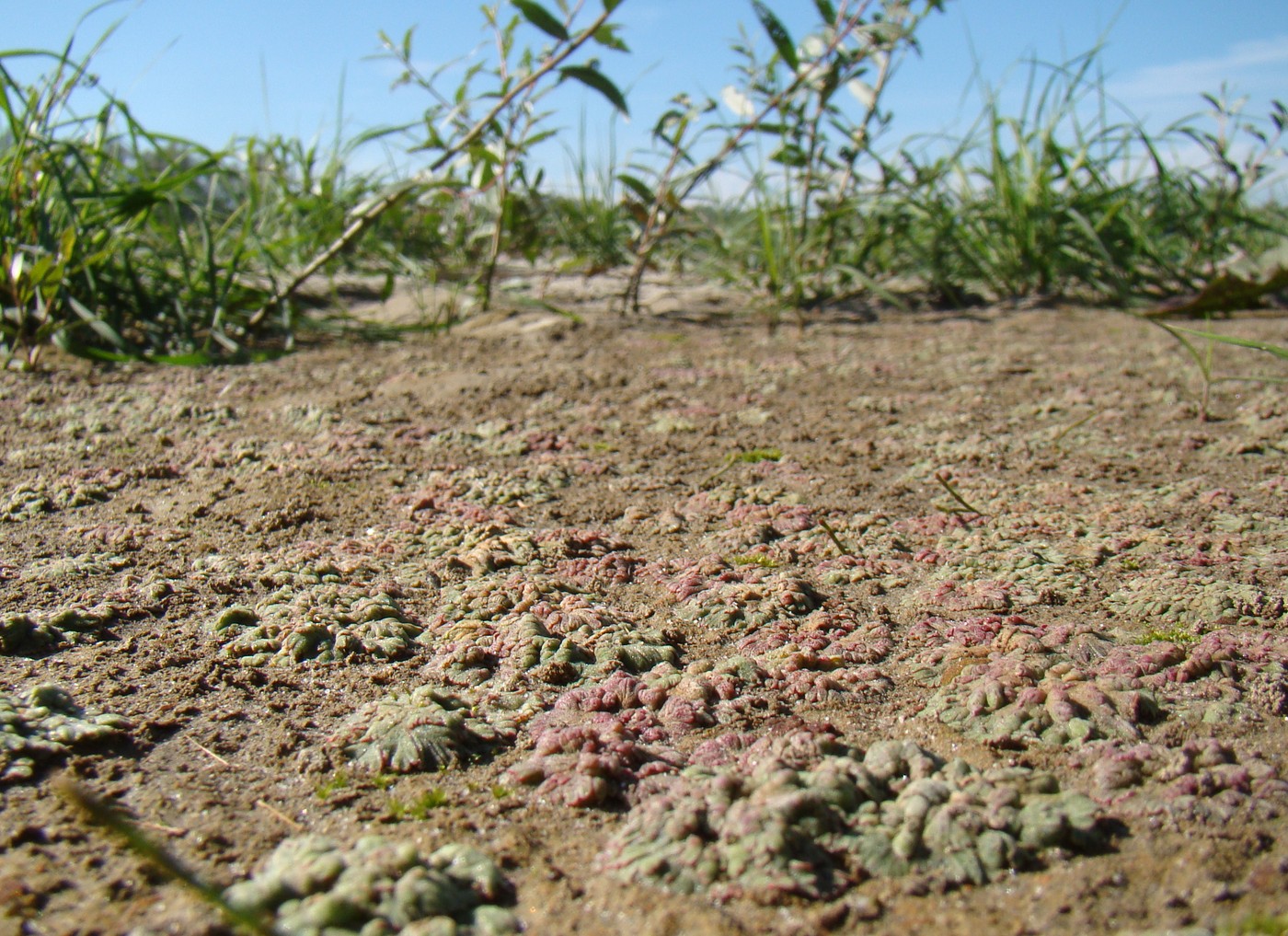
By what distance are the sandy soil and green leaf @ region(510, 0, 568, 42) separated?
3.00ft

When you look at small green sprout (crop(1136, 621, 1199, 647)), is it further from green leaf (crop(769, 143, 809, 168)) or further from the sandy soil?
green leaf (crop(769, 143, 809, 168))

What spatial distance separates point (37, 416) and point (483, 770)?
1750 mm

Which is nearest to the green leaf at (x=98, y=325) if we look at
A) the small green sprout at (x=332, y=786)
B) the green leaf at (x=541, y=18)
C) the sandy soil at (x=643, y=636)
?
the sandy soil at (x=643, y=636)

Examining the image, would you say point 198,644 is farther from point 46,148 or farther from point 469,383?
point 46,148

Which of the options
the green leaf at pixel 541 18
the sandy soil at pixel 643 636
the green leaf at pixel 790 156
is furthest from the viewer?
the green leaf at pixel 790 156

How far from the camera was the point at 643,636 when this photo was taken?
1.29 metres

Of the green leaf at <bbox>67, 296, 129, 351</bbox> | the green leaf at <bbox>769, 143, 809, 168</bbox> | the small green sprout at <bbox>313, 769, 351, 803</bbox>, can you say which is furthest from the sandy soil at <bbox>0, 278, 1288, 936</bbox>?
the green leaf at <bbox>769, 143, 809, 168</bbox>

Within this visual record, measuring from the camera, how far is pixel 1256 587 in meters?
1.35

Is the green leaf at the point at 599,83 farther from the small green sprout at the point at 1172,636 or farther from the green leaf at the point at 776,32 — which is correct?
the small green sprout at the point at 1172,636

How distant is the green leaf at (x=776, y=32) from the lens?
296 cm

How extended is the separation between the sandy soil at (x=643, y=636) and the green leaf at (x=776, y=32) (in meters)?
1.17

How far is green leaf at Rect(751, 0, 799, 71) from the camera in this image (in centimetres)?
296

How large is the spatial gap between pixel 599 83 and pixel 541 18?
203 millimetres

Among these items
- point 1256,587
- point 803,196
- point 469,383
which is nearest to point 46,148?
point 469,383
